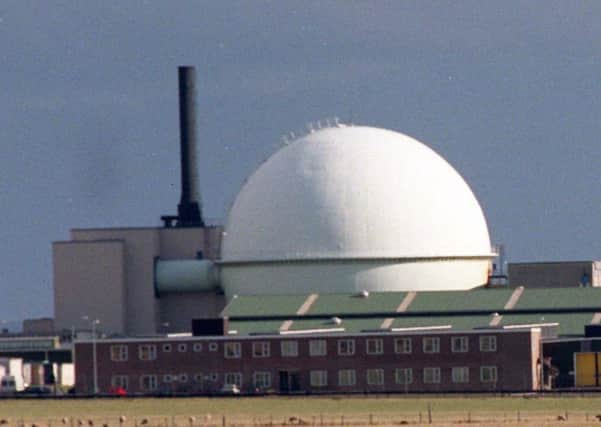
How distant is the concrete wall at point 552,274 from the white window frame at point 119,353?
2297 centimetres

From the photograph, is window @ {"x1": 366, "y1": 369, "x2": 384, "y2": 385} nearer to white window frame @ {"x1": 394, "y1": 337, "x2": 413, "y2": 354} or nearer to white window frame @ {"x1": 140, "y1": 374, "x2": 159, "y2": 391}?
white window frame @ {"x1": 394, "y1": 337, "x2": 413, "y2": 354}

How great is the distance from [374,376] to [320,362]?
7.73ft

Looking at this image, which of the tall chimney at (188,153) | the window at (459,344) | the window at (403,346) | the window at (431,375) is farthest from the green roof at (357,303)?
the tall chimney at (188,153)

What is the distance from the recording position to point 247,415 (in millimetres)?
80938

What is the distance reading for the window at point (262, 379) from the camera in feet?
352

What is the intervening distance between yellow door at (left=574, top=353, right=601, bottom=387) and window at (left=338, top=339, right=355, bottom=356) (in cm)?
916

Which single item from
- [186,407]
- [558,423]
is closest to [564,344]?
[186,407]

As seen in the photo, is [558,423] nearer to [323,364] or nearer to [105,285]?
[323,364]

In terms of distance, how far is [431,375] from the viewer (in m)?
106

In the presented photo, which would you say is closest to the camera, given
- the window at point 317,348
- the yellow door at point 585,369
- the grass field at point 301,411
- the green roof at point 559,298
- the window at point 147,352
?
the grass field at point 301,411

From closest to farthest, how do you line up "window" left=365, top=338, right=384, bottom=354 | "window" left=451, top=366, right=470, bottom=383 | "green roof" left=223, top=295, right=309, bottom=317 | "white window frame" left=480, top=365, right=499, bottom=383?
1. "white window frame" left=480, top=365, right=499, bottom=383
2. "window" left=451, top=366, right=470, bottom=383
3. "window" left=365, top=338, right=384, bottom=354
4. "green roof" left=223, top=295, right=309, bottom=317

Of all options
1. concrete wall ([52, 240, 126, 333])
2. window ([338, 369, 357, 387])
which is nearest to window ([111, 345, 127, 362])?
window ([338, 369, 357, 387])

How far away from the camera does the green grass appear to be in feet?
271

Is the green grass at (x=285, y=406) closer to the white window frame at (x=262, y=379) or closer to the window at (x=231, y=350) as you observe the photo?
the white window frame at (x=262, y=379)
